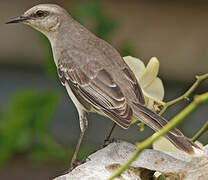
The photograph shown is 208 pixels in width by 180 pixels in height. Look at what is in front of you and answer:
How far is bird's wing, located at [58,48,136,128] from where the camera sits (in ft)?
8.57

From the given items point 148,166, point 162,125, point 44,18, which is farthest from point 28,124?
point 148,166

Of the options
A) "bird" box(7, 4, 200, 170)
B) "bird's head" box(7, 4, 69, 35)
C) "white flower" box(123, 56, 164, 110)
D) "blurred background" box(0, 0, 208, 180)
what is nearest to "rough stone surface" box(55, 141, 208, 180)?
"white flower" box(123, 56, 164, 110)

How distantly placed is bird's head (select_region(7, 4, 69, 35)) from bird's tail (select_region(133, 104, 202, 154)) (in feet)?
2.83

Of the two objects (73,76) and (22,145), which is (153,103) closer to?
(73,76)

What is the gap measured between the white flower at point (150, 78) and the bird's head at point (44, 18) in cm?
113

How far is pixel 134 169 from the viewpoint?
5.94ft

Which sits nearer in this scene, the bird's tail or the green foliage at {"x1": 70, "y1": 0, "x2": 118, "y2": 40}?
the bird's tail

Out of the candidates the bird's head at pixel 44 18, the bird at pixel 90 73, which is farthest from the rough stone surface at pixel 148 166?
the bird's head at pixel 44 18

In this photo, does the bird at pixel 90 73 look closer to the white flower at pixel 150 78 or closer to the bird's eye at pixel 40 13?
the bird's eye at pixel 40 13

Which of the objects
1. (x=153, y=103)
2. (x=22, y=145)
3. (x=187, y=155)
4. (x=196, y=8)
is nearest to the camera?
(x=187, y=155)

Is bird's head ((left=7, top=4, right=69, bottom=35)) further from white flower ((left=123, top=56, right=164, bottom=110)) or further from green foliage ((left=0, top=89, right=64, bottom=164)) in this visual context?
white flower ((left=123, top=56, right=164, bottom=110))

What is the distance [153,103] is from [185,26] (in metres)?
4.07

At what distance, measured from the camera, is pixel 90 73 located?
9.53 ft

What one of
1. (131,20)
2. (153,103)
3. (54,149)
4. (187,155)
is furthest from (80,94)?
(131,20)
